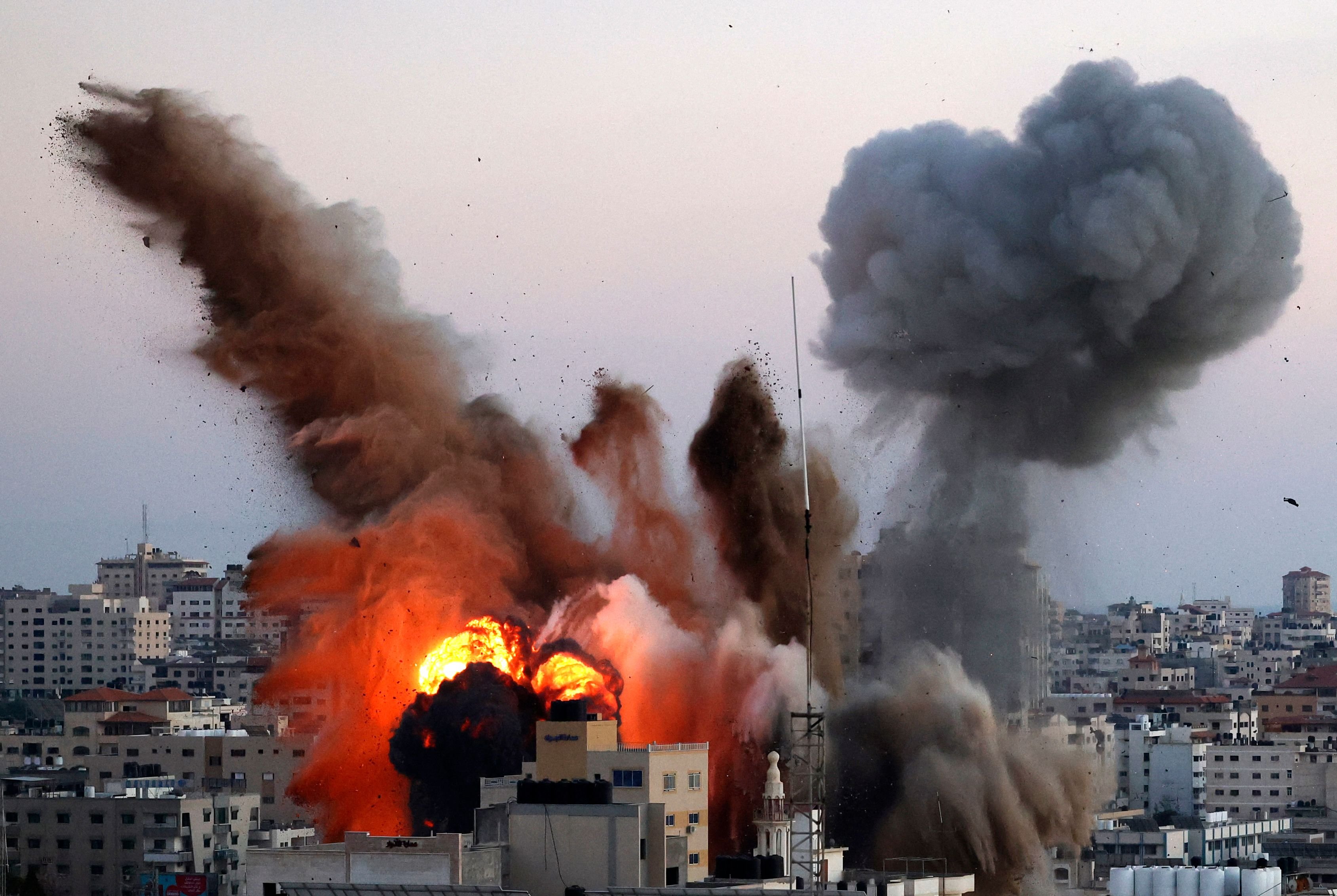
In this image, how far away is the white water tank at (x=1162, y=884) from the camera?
43062 millimetres

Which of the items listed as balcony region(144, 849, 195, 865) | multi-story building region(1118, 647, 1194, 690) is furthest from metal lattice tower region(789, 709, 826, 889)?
multi-story building region(1118, 647, 1194, 690)

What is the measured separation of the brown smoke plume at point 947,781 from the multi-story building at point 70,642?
93595 mm

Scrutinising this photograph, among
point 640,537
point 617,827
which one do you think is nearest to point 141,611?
point 640,537

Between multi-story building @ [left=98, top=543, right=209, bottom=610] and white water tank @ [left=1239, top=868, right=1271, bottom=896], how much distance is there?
487ft

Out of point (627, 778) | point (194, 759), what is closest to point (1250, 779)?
point (194, 759)

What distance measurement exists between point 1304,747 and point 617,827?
2809 inches

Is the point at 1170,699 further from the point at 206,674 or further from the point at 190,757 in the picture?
the point at 190,757

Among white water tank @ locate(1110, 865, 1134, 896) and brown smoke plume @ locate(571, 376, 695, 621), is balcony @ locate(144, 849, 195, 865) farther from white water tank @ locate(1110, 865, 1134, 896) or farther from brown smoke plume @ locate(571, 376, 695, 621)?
white water tank @ locate(1110, 865, 1134, 896)

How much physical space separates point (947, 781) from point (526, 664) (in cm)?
1192

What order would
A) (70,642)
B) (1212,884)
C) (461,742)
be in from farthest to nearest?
1. (70,642)
2. (461,742)
3. (1212,884)

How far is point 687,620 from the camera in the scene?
6600 centimetres

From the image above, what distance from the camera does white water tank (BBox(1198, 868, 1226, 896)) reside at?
4281cm

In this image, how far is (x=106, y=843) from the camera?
226 ft

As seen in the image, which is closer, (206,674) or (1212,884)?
(1212,884)
